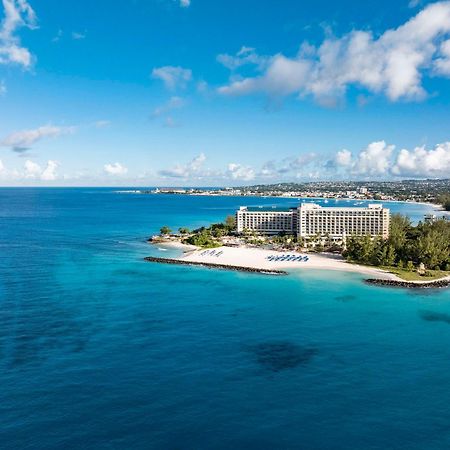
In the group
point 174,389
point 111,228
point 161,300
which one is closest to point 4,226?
point 111,228

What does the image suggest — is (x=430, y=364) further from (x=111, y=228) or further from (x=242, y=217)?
(x=111, y=228)

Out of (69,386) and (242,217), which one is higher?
(242,217)

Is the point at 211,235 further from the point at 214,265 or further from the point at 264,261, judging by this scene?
the point at 214,265

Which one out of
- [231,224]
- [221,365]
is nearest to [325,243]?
[231,224]

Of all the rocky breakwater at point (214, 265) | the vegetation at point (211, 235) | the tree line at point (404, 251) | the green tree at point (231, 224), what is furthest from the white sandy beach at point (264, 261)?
the green tree at point (231, 224)

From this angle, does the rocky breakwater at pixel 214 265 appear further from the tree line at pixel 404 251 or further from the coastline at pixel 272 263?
the tree line at pixel 404 251

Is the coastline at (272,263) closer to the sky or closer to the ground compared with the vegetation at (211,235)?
closer to the ground

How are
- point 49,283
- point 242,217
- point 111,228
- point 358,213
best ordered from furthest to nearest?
point 111,228 → point 242,217 → point 358,213 → point 49,283
